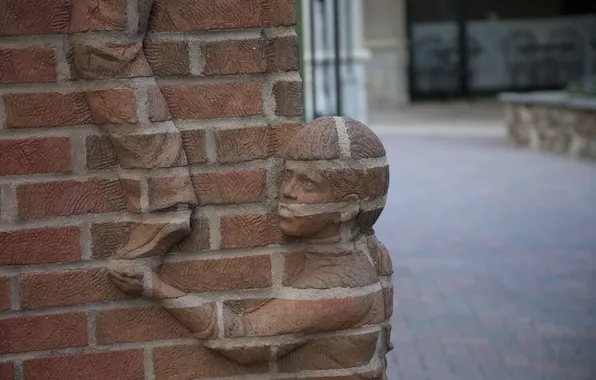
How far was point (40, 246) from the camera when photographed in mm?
1903

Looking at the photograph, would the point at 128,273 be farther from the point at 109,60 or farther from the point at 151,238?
the point at 109,60

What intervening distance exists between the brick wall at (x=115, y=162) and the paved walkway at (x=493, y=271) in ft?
8.90

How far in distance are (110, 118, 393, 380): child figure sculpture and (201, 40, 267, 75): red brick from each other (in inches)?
6.3

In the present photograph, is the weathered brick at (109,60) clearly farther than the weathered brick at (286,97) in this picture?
No

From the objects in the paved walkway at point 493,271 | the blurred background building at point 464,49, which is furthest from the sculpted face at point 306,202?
the blurred background building at point 464,49

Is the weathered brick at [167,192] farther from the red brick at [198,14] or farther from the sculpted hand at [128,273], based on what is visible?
the red brick at [198,14]

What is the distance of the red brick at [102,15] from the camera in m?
1.82

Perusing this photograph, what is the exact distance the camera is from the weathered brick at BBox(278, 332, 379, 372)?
1954 millimetres

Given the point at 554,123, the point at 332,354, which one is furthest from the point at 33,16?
the point at 554,123

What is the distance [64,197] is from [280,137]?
0.42 meters

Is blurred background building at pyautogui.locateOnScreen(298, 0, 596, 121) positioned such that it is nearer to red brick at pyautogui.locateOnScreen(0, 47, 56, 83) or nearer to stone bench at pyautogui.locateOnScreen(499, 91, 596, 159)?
stone bench at pyautogui.locateOnScreen(499, 91, 596, 159)

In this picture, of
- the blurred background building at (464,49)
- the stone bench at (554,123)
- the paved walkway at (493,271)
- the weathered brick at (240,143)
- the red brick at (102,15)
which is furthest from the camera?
the blurred background building at (464,49)

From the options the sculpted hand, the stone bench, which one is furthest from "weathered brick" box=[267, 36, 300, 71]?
the stone bench

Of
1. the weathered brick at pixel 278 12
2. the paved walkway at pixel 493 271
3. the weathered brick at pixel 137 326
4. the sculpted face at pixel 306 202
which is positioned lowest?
the paved walkway at pixel 493 271
